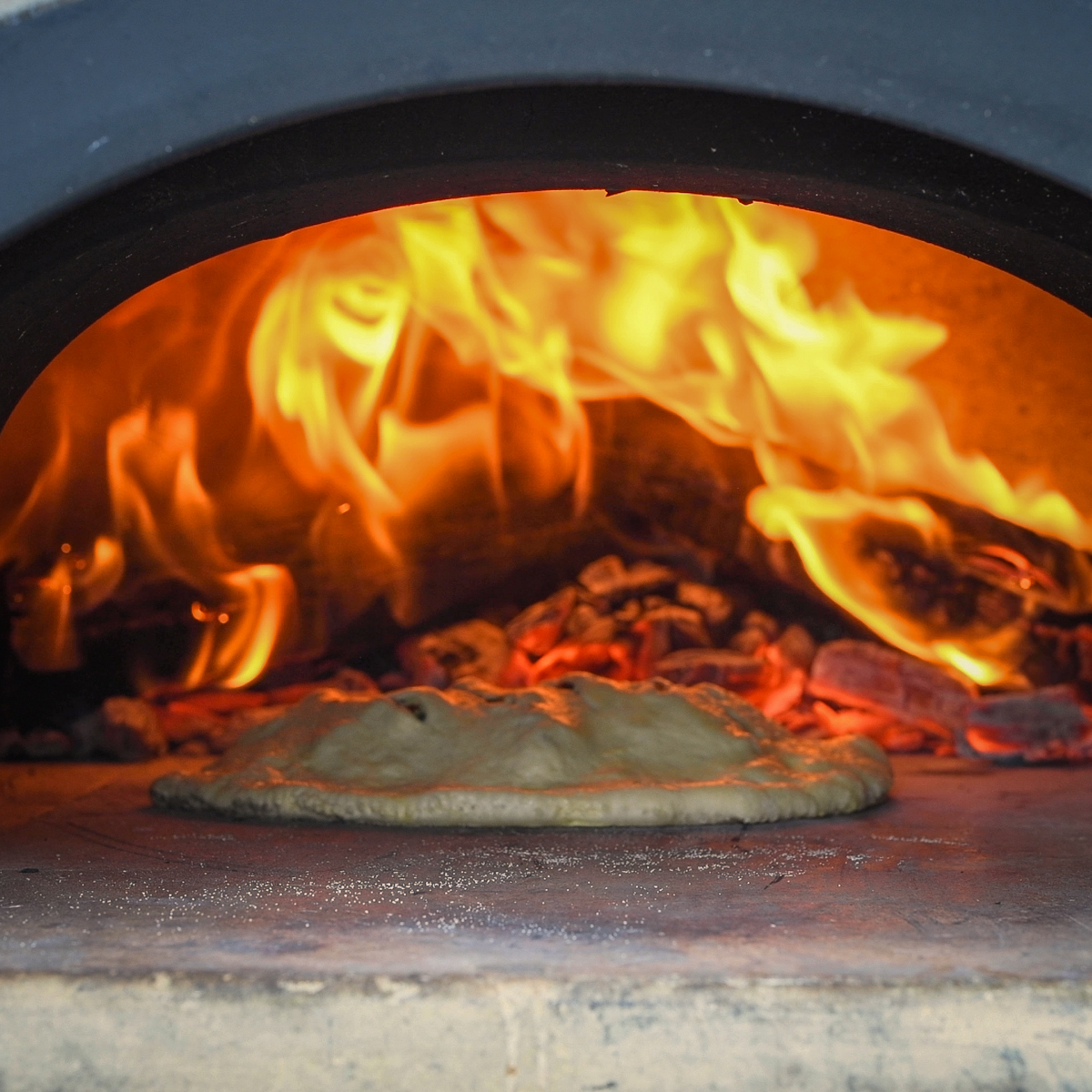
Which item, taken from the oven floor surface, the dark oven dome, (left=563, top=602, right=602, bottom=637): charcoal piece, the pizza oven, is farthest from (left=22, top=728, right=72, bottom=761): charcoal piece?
the dark oven dome

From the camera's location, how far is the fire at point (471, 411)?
3094 mm

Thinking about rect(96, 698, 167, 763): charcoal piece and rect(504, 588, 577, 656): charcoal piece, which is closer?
rect(96, 698, 167, 763): charcoal piece

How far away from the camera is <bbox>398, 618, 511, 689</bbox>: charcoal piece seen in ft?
10.2

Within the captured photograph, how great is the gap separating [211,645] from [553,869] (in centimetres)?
171

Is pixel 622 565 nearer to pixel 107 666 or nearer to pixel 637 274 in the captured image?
pixel 637 274

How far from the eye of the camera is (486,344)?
3162mm

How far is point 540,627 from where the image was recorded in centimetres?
313

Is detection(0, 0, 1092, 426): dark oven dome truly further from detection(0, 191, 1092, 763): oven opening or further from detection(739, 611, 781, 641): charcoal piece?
detection(739, 611, 781, 641): charcoal piece

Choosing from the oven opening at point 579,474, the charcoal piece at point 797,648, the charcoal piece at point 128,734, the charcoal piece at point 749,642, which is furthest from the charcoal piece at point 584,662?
the charcoal piece at point 128,734

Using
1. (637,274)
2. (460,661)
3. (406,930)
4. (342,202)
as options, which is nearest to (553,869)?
(406,930)

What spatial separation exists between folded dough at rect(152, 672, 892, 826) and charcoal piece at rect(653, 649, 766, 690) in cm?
50

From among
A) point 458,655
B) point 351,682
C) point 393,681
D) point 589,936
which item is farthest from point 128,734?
point 589,936

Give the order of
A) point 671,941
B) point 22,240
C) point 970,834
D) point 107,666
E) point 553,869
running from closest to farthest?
point 671,941, point 22,240, point 553,869, point 970,834, point 107,666

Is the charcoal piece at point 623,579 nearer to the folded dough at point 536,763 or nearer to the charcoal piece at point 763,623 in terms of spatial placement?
the charcoal piece at point 763,623
